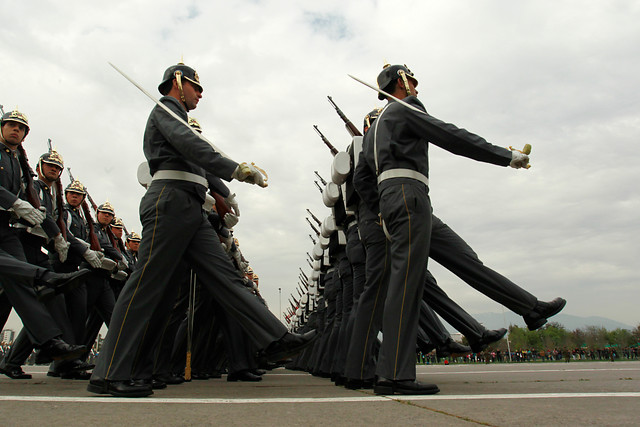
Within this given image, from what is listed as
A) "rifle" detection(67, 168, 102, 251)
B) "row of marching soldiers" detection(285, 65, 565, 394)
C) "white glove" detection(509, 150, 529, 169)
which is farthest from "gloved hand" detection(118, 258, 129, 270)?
"white glove" detection(509, 150, 529, 169)

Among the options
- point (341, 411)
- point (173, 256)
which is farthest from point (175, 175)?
point (341, 411)

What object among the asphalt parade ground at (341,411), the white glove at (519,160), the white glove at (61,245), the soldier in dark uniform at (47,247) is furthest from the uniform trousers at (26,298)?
the white glove at (519,160)

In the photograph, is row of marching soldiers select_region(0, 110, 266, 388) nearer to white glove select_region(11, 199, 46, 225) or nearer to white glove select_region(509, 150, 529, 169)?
white glove select_region(11, 199, 46, 225)

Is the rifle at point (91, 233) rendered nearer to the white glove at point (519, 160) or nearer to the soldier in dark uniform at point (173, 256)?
the soldier in dark uniform at point (173, 256)

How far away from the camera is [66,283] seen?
13.6 feet

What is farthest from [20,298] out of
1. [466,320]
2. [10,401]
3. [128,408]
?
[466,320]

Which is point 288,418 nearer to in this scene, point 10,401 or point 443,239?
point 10,401

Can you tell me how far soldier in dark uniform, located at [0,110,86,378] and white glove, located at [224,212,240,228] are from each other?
1.91 metres

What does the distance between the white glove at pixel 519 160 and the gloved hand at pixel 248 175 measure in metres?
1.62

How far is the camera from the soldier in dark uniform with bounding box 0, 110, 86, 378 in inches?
160

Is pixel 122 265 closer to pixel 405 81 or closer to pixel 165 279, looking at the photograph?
pixel 165 279

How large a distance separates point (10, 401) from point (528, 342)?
10066 cm

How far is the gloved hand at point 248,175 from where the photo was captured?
121 inches

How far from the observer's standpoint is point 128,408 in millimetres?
2273
